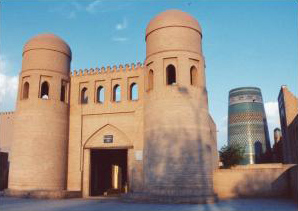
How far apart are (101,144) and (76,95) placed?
13.1 feet

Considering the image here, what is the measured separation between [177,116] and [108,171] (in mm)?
11866

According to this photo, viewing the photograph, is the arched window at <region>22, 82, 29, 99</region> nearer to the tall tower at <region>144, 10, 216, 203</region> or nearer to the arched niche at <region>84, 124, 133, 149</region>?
the arched niche at <region>84, 124, 133, 149</region>

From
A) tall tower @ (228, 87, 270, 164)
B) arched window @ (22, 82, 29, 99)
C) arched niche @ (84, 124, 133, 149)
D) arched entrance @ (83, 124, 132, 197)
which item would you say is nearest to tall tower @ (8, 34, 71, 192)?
arched window @ (22, 82, 29, 99)

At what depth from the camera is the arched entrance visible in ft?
69.9

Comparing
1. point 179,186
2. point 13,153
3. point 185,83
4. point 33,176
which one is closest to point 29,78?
point 13,153

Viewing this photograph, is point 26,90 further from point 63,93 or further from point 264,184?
point 264,184

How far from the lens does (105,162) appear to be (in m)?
26.9

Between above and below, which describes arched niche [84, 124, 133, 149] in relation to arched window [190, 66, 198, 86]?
below

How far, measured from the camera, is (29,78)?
21656 mm

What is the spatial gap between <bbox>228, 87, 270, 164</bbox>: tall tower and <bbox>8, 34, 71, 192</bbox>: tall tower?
6601 cm

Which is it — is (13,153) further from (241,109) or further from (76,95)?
(241,109)

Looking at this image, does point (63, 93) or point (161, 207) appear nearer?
point (161, 207)

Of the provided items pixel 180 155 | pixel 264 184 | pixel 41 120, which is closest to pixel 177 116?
pixel 180 155

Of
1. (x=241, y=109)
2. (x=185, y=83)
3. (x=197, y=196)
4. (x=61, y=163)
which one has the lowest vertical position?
(x=197, y=196)
